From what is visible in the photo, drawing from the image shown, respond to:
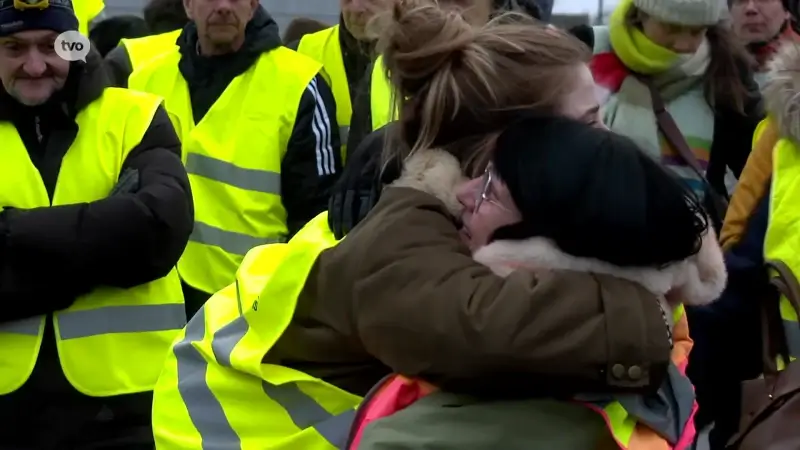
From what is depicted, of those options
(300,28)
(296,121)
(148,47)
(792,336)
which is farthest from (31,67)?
(300,28)

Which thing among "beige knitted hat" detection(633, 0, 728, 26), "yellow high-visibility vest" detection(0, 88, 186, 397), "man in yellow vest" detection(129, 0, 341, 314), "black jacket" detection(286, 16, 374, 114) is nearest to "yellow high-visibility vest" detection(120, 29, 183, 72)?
"man in yellow vest" detection(129, 0, 341, 314)

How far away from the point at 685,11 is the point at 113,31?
330 cm

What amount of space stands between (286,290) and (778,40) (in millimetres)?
3365

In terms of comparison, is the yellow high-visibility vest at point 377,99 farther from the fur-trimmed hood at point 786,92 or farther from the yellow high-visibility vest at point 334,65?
the fur-trimmed hood at point 786,92

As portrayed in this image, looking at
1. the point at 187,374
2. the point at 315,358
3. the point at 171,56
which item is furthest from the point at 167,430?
the point at 171,56

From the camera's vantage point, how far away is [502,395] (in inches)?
68.4

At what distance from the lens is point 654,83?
13.9ft

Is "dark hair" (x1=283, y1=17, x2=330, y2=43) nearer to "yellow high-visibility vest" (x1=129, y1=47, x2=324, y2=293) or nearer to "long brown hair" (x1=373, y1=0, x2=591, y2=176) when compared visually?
"yellow high-visibility vest" (x1=129, y1=47, x2=324, y2=293)

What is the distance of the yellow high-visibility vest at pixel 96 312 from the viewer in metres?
3.30

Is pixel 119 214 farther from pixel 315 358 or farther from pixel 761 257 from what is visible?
pixel 761 257

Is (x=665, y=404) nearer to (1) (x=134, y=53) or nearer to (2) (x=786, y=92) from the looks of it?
(2) (x=786, y=92)

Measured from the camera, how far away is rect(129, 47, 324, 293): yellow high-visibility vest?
4336mm

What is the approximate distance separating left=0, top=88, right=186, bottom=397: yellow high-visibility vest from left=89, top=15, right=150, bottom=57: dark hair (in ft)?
9.94

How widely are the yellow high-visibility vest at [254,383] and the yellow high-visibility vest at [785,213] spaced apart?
1.63 meters
